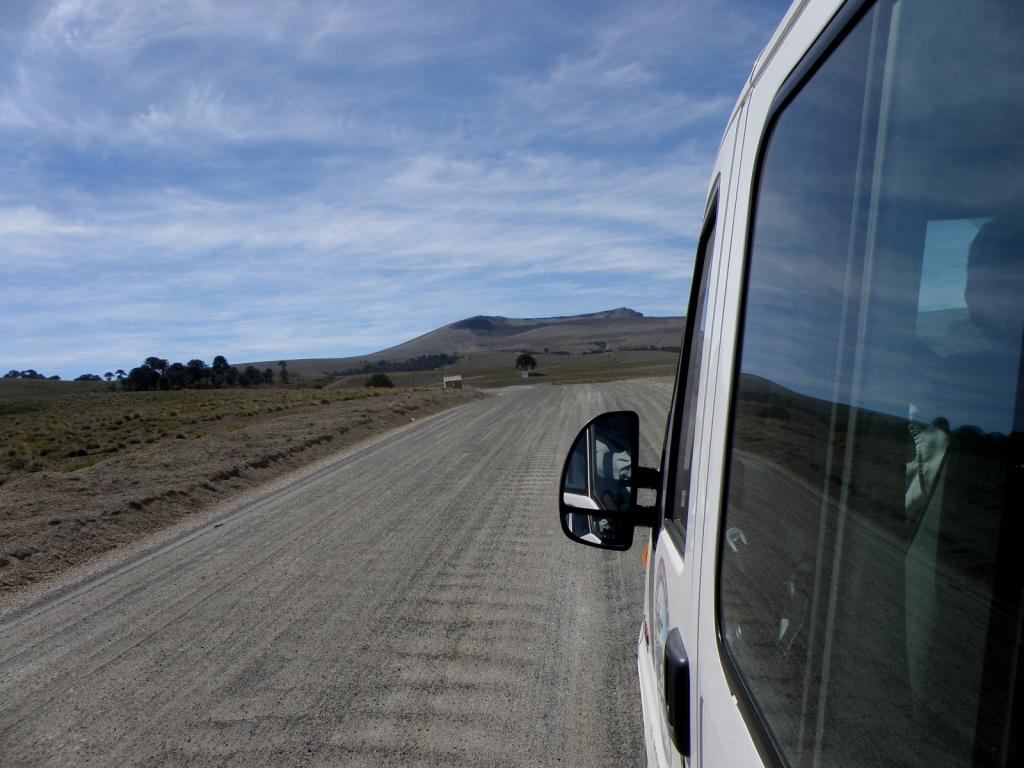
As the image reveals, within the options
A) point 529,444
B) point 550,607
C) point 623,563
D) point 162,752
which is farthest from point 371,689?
point 529,444

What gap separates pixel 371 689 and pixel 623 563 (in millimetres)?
3066

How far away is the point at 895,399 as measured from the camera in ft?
2.89

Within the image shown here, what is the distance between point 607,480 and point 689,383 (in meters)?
0.55

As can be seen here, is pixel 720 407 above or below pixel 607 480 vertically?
above

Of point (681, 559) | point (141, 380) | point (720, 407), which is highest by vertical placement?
point (720, 407)

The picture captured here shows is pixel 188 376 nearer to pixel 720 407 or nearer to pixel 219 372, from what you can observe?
pixel 219 372

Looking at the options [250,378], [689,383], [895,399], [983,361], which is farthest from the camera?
[250,378]

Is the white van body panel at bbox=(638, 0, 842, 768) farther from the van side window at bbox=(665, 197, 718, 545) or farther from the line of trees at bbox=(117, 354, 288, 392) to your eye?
the line of trees at bbox=(117, 354, 288, 392)

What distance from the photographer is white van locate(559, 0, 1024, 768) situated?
72 cm

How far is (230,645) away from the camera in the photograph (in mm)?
5324

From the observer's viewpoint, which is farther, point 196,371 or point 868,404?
point 196,371

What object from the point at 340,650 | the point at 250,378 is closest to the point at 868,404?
the point at 340,650

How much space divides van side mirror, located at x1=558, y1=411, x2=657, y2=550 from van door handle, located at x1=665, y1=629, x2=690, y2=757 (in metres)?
0.77

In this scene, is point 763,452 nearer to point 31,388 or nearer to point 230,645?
point 230,645
